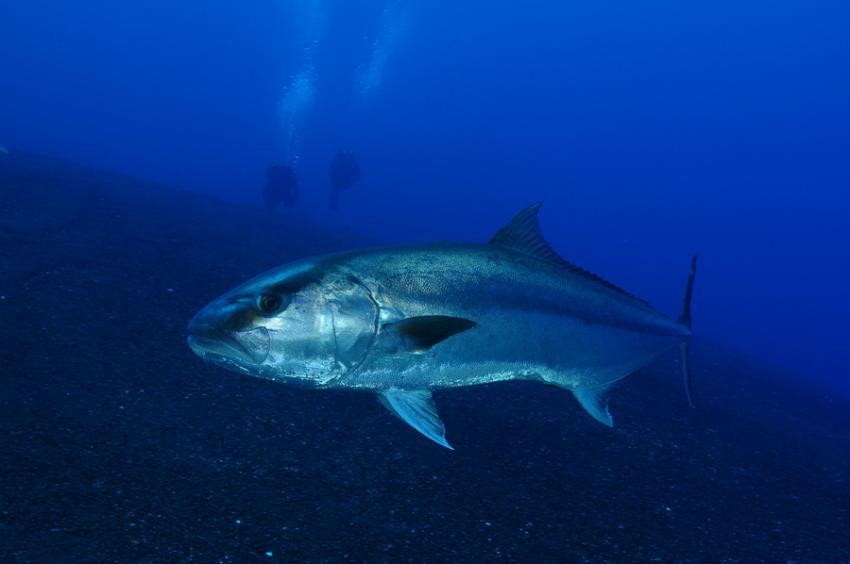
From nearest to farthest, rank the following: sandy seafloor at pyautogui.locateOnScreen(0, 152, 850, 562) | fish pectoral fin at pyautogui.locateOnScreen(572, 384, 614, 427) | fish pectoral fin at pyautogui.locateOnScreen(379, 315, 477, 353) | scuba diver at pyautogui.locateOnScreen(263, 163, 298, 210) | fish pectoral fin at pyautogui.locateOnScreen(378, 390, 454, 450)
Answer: fish pectoral fin at pyautogui.locateOnScreen(379, 315, 477, 353)
fish pectoral fin at pyautogui.locateOnScreen(378, 390, 454, 450)
sandy seafloor at pyautogui.locateOnScreen(0, 152, 850, 562)
fish pectoral fin at pyautogui.locateOnScreen(572, 384, 614, 427)
scuba diver at pyautogui.locateOnScreen(263, 163, 298, 210)

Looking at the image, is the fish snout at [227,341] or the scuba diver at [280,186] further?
the scuba diver at [280,186]

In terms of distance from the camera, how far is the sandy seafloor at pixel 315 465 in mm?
2420

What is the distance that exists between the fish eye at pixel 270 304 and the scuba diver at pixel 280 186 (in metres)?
20.3

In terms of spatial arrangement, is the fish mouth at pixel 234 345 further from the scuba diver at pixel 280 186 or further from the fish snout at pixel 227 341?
the scuba diver at pixel 280 186

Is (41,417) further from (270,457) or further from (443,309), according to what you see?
(443,309)

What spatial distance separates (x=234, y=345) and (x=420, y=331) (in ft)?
2.63

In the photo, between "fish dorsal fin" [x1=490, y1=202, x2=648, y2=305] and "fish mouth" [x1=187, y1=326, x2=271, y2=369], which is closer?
"fish mouth" [x1=187, y1=326, x2=271, y2=369]

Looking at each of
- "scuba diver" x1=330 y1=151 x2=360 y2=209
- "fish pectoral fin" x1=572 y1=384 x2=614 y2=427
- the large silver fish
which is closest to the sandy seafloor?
"fish pectoral fin" x1=572 y1=384 x2=614 y2=427

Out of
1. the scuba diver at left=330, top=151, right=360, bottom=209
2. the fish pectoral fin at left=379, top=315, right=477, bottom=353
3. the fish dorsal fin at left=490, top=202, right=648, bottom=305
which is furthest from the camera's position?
the scuba diver at left=330, top=151, right=360, bottom=209

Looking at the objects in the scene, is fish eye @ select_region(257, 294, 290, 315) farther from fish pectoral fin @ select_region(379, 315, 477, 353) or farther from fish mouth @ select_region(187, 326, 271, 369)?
fish pectoral fin @ select_region(379, 315, 477, 353)

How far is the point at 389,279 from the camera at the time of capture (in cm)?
233

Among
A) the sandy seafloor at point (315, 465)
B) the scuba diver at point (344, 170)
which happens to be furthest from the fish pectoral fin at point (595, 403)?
the scuba diver at point (344, 170)

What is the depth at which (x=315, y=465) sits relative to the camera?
10.2ft

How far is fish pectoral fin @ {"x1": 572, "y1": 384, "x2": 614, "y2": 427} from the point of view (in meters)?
3.05
